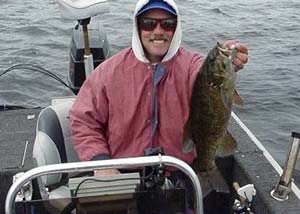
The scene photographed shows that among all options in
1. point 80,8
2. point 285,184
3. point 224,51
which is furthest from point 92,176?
point 80,8

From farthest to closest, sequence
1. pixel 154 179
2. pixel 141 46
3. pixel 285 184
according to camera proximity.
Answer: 1. pixel 285 184
2. pixel 141 46
3. pixel 154 179

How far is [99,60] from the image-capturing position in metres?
6.14

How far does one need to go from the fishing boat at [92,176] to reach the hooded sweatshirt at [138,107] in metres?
0.24

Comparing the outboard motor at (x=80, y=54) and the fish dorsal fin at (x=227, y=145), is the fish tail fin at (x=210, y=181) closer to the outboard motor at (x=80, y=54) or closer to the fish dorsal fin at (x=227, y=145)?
the fish dorsal fin at (x=227, y=145)

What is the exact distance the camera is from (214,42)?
39.8ft

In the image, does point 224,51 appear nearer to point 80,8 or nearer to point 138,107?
point 138,107

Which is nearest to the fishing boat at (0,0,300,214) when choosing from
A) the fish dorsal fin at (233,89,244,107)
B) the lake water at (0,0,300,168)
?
the fish dorsal fin at (233,89,244,107)

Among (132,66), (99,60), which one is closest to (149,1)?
(132,66)

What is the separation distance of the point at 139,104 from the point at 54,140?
74cm

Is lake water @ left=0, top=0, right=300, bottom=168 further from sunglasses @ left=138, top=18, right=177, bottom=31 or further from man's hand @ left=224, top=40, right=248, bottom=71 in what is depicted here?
man's hand @ left=224, top=40, right=248, bottom=71

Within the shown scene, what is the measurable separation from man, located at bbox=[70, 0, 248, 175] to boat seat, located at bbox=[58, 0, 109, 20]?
56.3 inches

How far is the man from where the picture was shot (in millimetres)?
3947

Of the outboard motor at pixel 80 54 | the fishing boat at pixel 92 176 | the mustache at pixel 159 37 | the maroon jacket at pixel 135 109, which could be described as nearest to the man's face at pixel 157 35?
the mustache at pixel 159 37

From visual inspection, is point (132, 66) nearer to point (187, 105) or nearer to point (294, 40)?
point (187, 105)
